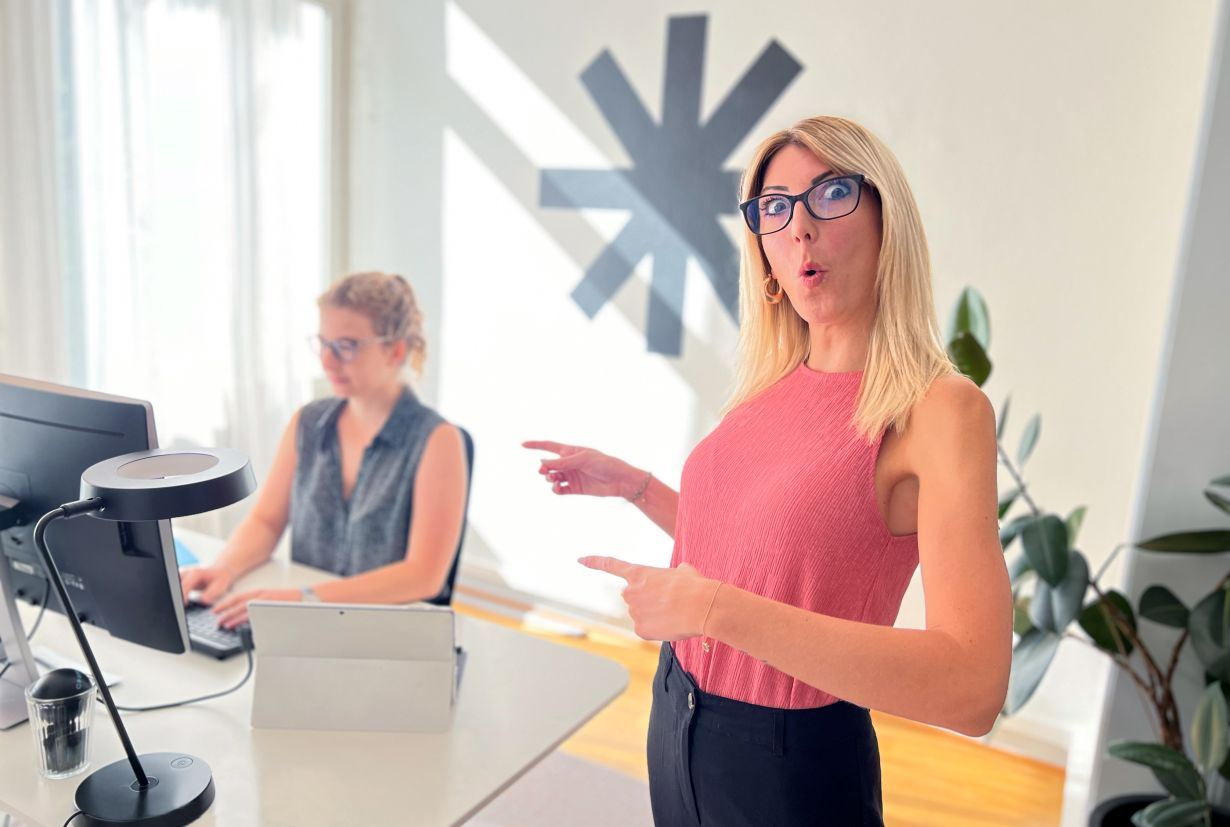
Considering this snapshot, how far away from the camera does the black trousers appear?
101 centimetres

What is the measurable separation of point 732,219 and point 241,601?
1.96 m

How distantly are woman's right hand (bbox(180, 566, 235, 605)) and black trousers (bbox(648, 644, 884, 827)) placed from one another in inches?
41.5

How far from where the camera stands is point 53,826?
1.03 m

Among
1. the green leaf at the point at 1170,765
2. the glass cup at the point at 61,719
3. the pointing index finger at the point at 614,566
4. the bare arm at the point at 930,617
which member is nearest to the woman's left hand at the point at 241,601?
the glass cup at the point at 61,719

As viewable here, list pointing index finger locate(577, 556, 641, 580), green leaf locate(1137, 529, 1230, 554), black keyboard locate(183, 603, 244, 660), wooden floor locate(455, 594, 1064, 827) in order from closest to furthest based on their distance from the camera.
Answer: pointing index finger locate(577, 556, 641, 580)
black keyboard locate(183, 603, 244, 660)
green leaf locate(1137, 529, 1230, 554)
wooden floor locate(455, 594, 1064, 827)

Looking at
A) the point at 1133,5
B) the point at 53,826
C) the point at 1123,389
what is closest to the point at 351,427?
the point at 53,826

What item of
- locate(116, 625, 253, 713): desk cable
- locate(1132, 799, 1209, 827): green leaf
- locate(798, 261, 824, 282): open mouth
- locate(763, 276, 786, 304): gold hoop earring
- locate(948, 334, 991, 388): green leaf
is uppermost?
locate(798, 261, 824, 282): open mouth

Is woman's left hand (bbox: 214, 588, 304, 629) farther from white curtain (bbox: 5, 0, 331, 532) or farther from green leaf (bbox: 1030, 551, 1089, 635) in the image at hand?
green leaf (bbox: 1030, 551, 1089, 635)

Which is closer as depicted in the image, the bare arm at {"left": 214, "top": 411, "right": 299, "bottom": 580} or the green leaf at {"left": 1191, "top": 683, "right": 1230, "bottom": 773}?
the green leaf at {"left": 1191, "top": 683, "right": 1230, "bottom": 773}

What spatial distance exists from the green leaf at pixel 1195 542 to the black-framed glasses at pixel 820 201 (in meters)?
1.25

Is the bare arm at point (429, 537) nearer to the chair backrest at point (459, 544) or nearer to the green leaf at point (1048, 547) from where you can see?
the chair backrest at point (459, 544)

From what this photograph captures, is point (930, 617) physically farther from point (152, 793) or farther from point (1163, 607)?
point (1163, 607)

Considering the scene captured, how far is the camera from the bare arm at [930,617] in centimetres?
83

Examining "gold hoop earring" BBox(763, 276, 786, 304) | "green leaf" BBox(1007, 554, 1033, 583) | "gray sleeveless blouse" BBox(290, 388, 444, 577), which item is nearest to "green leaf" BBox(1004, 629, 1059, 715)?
"green leaf" BBox(1007, 554, 1033, 583)
